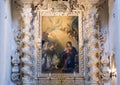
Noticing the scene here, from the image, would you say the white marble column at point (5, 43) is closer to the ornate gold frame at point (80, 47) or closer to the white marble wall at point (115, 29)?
the ornate gold frame at point (80, 47)

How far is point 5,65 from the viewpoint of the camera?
16.0 metres

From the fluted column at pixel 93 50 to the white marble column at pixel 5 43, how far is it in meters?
4.14

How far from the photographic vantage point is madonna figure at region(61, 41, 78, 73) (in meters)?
18.0

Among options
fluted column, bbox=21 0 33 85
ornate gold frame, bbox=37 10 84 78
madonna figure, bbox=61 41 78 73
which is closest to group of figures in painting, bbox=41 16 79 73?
madonna figure, bbox=61 41 78 73

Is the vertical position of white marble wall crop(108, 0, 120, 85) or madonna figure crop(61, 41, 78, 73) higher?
white marble wall crop(108, 0, 120, 85)

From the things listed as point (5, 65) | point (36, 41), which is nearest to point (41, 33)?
point (36, 41)

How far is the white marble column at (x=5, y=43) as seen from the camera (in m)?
15.0

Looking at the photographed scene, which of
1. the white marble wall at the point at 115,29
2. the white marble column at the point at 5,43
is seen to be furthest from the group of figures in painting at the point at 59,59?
the white marble wall at the point at 115,29

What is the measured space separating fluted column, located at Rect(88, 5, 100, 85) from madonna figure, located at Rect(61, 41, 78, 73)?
2.76ft

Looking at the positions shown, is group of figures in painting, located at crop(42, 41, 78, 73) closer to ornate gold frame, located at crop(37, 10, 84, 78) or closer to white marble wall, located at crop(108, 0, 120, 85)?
ornate gold frame, located at crop(37, 10, 84, 78)

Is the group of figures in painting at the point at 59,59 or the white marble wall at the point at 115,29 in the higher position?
the white marble wall at the point at 115,29

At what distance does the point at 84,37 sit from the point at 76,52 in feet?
2.99

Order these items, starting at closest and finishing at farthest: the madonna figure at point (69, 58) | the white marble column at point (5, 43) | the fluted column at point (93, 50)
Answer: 1. the white marble column at point (5, 43)
2. the fluted column at point (93, 50)
3. the madonna figure at point (69, 58)

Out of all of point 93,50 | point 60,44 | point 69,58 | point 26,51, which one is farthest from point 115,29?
point 26,51
